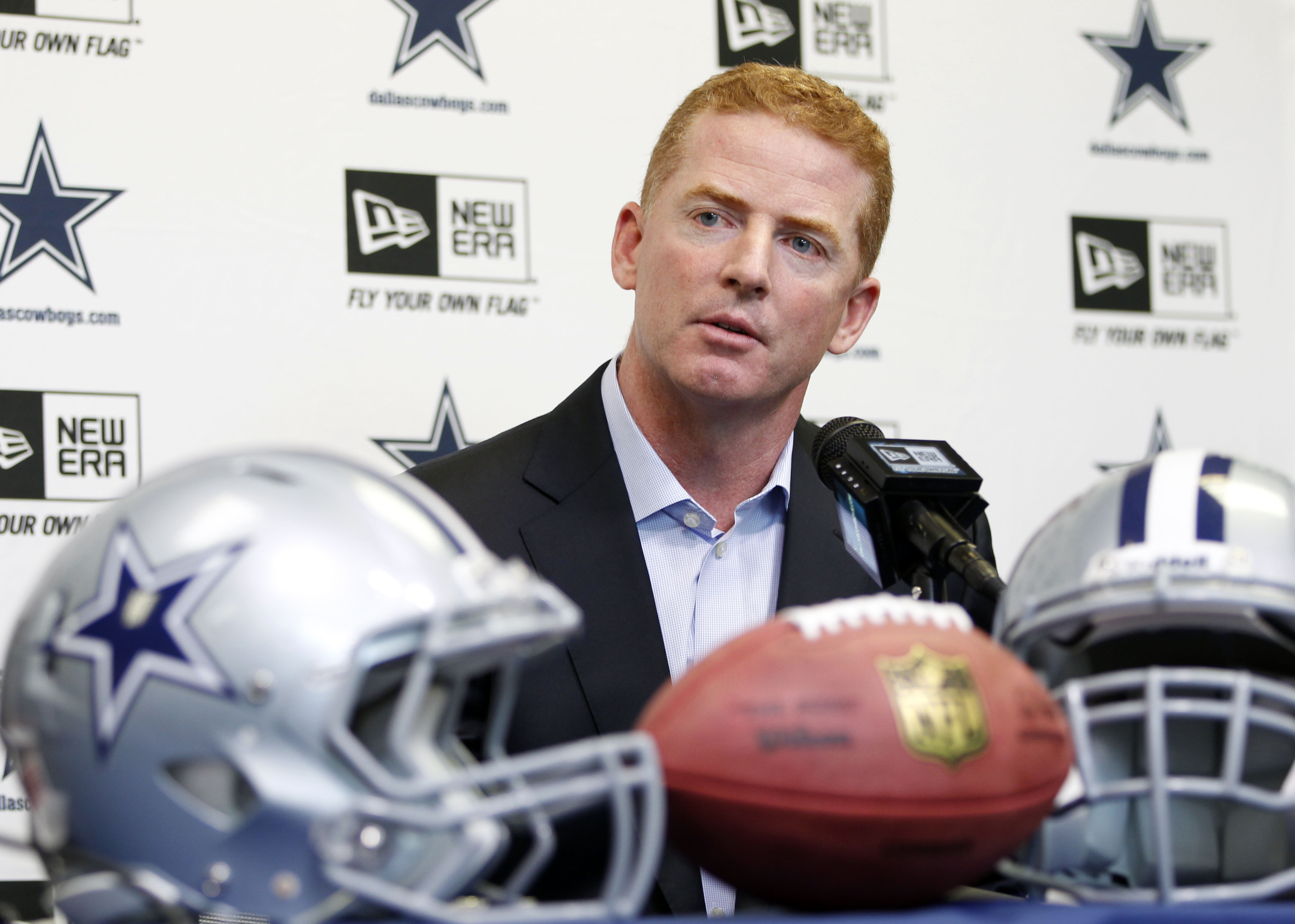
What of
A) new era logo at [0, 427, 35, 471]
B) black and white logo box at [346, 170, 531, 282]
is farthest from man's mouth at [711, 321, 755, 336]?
new era logo at [0, 427, 35, 471]

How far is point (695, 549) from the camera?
173 centimetres

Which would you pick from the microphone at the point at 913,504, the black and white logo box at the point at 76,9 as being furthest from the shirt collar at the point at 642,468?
the black and white logo box at the point at 76,9

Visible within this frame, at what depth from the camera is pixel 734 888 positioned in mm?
845

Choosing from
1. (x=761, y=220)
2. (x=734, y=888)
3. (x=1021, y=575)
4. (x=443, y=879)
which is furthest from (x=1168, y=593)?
(x=761, y=220)

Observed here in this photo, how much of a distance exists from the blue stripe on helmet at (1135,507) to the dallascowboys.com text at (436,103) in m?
1.51

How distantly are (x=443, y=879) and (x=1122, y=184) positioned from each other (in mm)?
2203

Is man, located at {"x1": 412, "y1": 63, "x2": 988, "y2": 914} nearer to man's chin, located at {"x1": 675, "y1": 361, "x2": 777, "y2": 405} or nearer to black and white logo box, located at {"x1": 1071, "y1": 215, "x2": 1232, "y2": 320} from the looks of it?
man's chin, located at {"x1": 675, "y1": 361, "x2": 777, "y2": 405}

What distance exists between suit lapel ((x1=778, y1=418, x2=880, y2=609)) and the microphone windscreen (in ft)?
0.89

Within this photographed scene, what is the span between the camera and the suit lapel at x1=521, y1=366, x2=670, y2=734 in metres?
1.50

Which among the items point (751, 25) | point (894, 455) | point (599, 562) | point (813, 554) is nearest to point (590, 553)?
point (599, 562)

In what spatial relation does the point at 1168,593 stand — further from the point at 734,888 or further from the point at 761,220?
the point at 761,220

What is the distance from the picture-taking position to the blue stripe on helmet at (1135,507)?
0.90m

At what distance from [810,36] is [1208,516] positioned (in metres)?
1.71

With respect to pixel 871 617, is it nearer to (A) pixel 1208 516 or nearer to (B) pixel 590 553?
(A) pixel 1208 516
